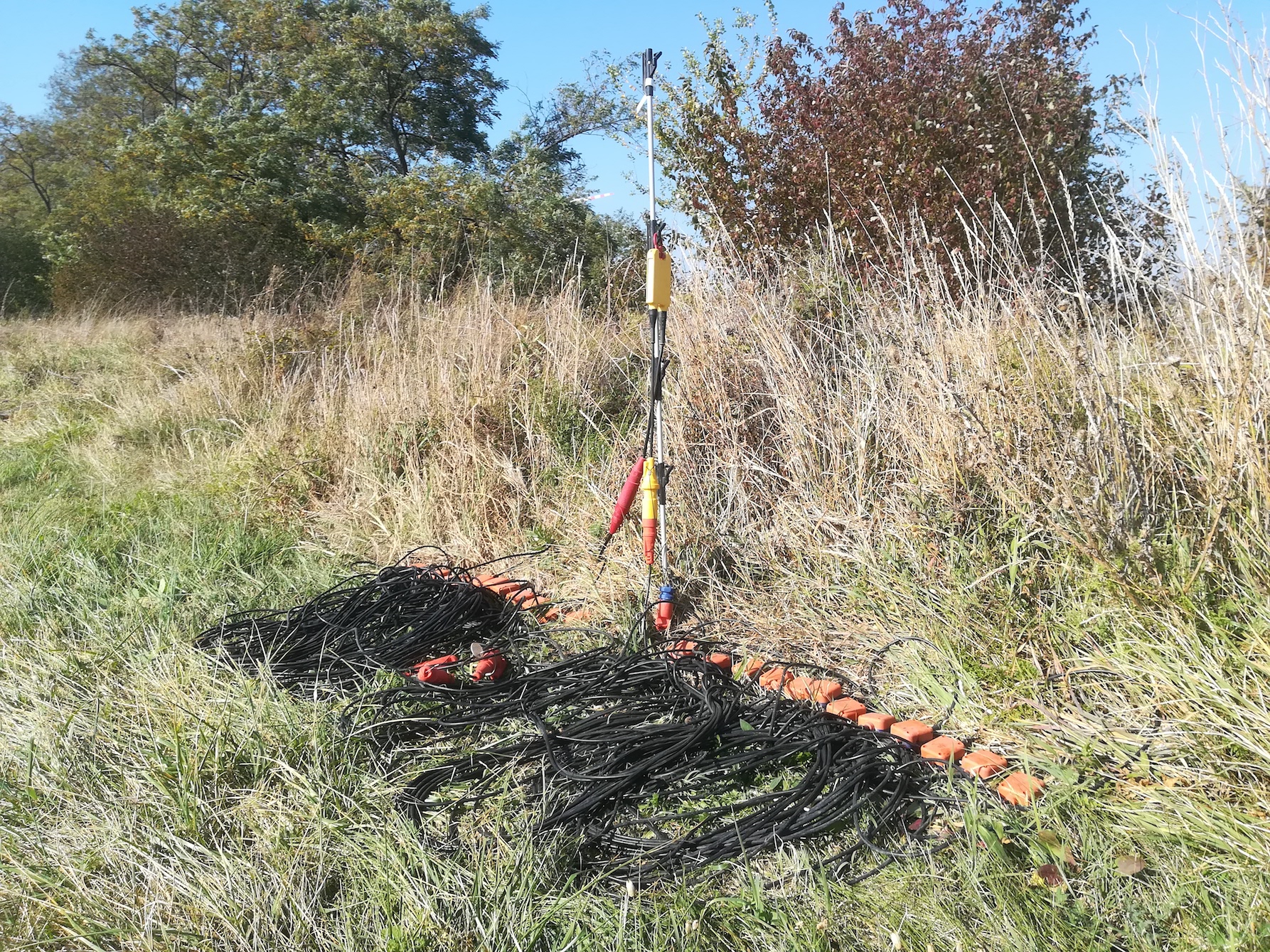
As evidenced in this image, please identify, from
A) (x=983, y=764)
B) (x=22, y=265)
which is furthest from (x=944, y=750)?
(x=22, y=265)

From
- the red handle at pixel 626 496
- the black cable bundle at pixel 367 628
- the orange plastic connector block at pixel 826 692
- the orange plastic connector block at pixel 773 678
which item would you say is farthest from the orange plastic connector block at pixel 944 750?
the black cable bundle at pixel 367 628

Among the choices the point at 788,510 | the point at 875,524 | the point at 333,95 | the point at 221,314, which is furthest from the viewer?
the point at 333,95

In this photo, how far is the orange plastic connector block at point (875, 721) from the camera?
8.20 feet

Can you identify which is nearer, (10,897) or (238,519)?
(10,897)

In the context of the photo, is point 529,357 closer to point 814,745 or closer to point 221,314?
point 814,745

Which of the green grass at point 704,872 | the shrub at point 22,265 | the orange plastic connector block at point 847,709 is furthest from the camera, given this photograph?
the shrub at point 22,265

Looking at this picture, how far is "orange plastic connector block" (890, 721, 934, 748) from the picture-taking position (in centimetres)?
243

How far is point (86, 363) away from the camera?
32.2ft

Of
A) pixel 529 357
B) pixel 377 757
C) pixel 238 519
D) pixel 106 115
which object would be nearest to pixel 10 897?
pixel 377 757

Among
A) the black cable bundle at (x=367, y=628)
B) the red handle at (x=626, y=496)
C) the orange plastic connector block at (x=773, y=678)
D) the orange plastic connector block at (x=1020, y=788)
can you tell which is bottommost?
the black cable bundle at (x=367, y=628)

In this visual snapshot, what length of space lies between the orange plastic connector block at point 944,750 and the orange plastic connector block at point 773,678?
1.80 ft

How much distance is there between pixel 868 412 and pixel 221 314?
8.41 m

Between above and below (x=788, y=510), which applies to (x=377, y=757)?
below

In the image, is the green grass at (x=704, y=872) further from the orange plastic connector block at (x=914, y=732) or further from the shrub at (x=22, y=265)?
the shrub at (x=22, y=265)
